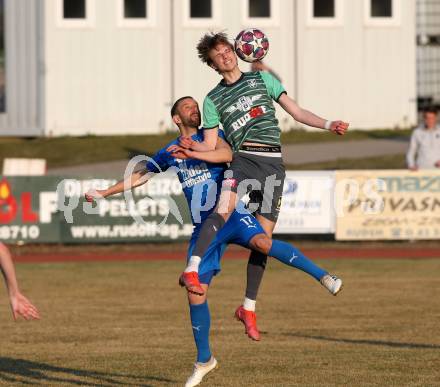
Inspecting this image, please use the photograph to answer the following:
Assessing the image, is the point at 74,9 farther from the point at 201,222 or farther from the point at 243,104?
the point at 201,222

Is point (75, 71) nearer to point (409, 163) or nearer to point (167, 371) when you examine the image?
point (409, 163)

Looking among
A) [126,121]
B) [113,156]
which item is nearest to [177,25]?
[126,121]

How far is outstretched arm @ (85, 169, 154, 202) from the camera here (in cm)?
1027

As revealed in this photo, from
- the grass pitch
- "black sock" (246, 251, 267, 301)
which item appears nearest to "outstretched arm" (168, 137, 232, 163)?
"black sock" (246, 251, 267, 301)

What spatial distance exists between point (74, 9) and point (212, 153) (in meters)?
26.6

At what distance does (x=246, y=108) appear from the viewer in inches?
398

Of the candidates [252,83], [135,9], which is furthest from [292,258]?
[135,9]

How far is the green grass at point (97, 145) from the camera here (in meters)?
31.8

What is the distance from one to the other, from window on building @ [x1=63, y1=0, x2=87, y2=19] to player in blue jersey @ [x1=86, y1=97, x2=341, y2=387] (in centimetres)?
2589

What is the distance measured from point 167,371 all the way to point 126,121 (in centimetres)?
2475

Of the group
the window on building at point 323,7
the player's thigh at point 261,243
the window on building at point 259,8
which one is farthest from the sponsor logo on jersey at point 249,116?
the window on building at point 323,7

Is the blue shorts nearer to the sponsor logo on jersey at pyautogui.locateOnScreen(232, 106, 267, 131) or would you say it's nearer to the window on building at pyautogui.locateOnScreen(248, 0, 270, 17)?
the sponsor logo on jersey at pyautogui.locateOnScreen(232, 106, 267, 131)

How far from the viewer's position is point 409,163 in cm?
2198

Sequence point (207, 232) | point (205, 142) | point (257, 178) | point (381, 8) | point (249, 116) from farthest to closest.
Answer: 1. point (381, 8)
2. point (257, 178)
3. point (249, 116)
4. point (205, 142)
5. point (207, 232)
